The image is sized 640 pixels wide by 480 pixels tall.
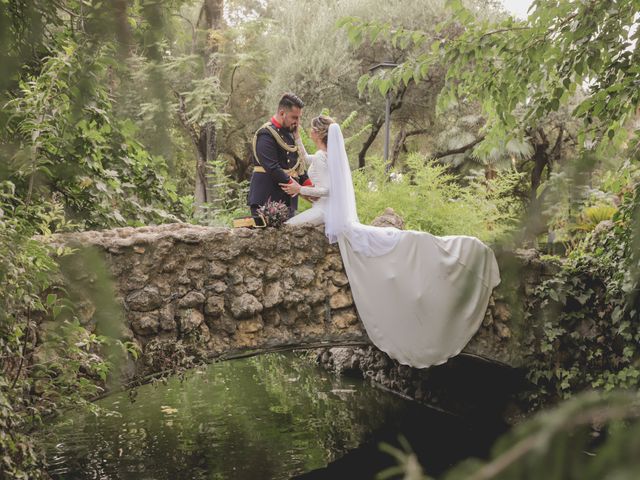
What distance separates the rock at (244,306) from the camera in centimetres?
554

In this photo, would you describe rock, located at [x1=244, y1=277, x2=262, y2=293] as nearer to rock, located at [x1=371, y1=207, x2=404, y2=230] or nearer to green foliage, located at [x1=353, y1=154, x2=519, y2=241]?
rock, located at [x1=371, y1=207, x2=404, y2=230]

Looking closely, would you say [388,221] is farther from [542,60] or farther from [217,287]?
[542,60]

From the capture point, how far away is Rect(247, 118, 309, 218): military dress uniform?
6.10m

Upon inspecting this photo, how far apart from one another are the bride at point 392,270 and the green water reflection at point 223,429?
1.51 metres

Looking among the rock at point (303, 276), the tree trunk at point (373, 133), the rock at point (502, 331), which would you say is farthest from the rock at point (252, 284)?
the tree trunk at point (373, 133)

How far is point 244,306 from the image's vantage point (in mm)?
5543

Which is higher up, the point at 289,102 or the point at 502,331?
the point at 289,102

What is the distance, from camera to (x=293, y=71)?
1655 centimetres

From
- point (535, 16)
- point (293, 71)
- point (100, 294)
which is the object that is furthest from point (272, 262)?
point (293, 71)

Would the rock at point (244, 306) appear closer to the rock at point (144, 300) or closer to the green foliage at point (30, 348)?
the rock at point (144, 300)

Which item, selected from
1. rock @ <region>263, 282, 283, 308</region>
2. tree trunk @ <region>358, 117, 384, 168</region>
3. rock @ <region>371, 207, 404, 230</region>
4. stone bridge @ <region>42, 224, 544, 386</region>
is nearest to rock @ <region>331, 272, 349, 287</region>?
stone bridge @ <region>42, 224, 544, 386</region>

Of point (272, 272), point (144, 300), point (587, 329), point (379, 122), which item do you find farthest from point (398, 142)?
point (144, 300)

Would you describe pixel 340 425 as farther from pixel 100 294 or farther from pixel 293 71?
pixel 293 71

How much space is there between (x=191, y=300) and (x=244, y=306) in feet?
1.45
